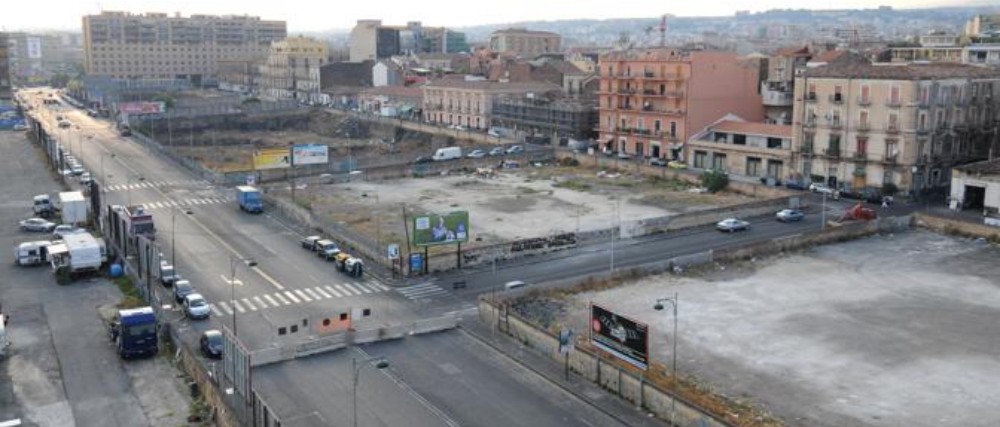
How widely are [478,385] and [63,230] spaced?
43.0m

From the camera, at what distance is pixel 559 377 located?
128 ft

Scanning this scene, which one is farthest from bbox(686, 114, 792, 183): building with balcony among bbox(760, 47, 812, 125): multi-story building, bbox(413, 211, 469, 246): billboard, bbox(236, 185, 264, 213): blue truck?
bbox(236, 185, 264, 213): blue truck

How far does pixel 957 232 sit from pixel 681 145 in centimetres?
4009

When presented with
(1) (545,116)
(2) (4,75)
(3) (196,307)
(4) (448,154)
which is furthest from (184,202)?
(2) (4,75)

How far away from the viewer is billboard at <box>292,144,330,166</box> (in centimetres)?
9356

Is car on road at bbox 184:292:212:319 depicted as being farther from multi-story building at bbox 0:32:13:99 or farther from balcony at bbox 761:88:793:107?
multi-story building at bbox 0:32:13:99

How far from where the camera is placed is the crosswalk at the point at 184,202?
3169 inches

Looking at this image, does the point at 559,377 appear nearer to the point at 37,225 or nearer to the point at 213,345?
the point at 213,345

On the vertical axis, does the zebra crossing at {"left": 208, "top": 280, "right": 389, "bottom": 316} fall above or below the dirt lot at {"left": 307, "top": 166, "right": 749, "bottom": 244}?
below

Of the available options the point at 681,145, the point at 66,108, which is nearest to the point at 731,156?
the point at 681,145

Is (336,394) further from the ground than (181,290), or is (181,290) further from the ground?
(181,290)

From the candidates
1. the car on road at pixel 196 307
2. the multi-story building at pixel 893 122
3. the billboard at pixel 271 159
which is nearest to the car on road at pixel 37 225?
the billboard at pixel 271 159

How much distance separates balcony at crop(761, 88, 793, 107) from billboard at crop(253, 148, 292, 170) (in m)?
58.1

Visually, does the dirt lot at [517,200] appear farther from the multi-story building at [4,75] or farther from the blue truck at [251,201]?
the multi-story building at [4,75]
